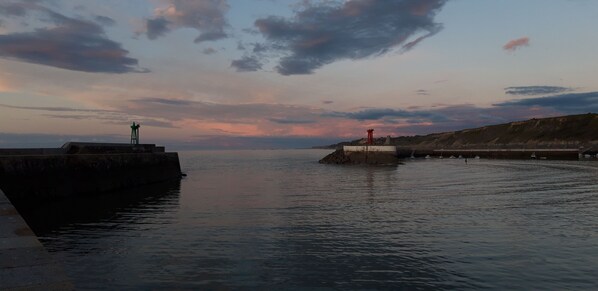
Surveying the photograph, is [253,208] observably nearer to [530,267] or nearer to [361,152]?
[530,267]

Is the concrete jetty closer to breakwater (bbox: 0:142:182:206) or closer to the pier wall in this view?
breakwater (bbox: 0:142:182:206)

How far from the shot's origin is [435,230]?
16047 millimetres

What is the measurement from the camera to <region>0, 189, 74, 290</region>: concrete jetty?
6.49m

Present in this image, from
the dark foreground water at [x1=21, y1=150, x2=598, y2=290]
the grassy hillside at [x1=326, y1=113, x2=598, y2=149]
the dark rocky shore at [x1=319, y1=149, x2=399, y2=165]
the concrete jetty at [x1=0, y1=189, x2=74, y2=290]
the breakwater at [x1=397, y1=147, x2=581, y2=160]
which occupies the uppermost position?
the grassy hillside at [x1=326, y1=113, x2=598, y2=149]

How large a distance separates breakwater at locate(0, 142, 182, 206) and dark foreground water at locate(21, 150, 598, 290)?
226 centimetres

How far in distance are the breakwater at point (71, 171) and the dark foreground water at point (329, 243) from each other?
7.42 feet

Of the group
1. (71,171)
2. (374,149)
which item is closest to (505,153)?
(374,149)

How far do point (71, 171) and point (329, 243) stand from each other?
20.1 m

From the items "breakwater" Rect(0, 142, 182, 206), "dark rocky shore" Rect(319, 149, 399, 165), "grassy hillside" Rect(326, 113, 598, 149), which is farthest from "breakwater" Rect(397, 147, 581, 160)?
"breakwater" Rect(0, 142, 182, 206)

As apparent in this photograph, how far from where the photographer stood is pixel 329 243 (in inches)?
556

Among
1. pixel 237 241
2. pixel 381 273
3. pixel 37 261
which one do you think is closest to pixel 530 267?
pixel 381 273

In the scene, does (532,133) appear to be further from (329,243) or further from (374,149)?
(329,243)

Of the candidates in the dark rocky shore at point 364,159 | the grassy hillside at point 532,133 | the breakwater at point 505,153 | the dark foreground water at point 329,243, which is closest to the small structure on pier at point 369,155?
the dark rocky shore at point 364,159

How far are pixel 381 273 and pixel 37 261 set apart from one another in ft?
25.0
